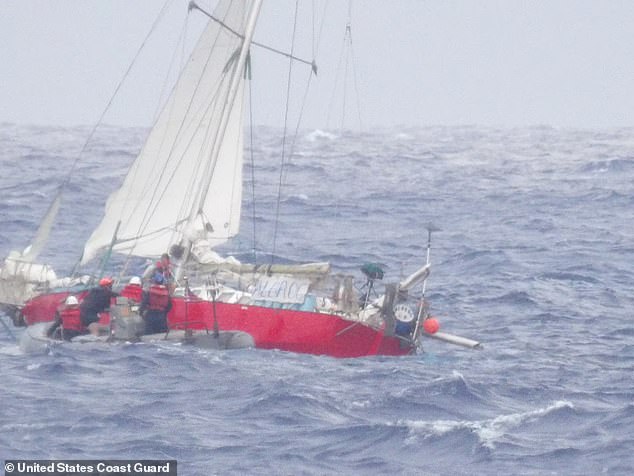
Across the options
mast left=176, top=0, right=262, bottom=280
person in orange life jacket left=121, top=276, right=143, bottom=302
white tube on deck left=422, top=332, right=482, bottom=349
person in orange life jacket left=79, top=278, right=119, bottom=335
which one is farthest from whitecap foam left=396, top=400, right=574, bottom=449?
mast left=176, top=0, right=262, bottom=280

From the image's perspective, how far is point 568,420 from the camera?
67.5 ft

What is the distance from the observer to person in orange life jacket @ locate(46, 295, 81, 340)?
2605cm

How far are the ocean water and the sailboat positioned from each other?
637 millimetres

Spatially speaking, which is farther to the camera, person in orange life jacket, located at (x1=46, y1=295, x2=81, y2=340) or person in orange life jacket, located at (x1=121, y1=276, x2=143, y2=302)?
person in orange life jacket, located at (x1=121, y1=276, x2=143, y2=302)

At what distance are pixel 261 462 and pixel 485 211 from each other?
1269 inches

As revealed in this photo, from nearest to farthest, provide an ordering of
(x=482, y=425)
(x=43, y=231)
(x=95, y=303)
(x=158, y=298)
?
(x=482, y=425) < (x=158, y=298) < (x=95, y=303) < (x=43, y=231)

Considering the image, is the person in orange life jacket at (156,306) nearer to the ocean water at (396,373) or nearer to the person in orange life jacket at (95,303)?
the ocean water at (396,373)

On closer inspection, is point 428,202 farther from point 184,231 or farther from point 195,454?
point 195,454

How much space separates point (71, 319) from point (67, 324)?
11 centimetres

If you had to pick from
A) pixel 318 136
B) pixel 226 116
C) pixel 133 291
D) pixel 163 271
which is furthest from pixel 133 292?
pixel 318 136

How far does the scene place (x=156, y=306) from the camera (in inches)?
1001

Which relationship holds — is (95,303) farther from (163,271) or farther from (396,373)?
(396,373)

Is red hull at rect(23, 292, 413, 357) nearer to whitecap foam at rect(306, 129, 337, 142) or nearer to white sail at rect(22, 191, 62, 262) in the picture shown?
white sail at rect(22, 191, 62, 262)

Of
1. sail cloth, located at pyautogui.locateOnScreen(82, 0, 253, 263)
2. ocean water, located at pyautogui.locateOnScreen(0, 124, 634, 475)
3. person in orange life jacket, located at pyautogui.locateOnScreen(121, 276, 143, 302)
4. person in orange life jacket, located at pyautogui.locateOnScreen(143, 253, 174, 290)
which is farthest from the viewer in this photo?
sail cloth, located at pyautogui.locateOnScreen(82, 0, 253, 263)
